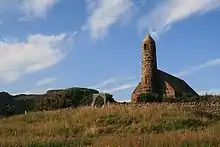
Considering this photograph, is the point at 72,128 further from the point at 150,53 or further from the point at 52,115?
the point at 150,53

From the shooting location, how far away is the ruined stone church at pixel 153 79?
50375 millimetres

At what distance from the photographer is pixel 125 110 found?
27.8 meters

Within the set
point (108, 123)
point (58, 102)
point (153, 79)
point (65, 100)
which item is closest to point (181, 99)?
point (153, 79)

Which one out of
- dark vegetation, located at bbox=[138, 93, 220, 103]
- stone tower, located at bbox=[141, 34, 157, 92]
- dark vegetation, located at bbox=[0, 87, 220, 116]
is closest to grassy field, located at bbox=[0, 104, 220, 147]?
dark vegetation, located at bbox=[138, 93, 220, 103]

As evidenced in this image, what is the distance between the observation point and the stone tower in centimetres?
5156

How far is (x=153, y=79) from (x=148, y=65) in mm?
1947

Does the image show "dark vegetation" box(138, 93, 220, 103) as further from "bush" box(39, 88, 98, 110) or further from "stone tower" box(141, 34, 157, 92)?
"stone tower" box(141, 34, 157, 92)

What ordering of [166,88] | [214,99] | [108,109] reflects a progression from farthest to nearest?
[166,88] → [214,99] → [108,109]

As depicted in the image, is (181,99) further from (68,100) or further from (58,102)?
(58,102)

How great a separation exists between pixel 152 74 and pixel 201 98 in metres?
12.9

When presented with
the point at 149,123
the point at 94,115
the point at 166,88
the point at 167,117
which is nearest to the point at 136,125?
the point at 149,123

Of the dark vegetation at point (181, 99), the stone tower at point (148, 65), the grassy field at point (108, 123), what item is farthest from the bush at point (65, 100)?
the grassy field at point (108, 123)

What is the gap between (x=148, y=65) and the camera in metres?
52.9

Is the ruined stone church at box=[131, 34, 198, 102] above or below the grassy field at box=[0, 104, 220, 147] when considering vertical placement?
above
